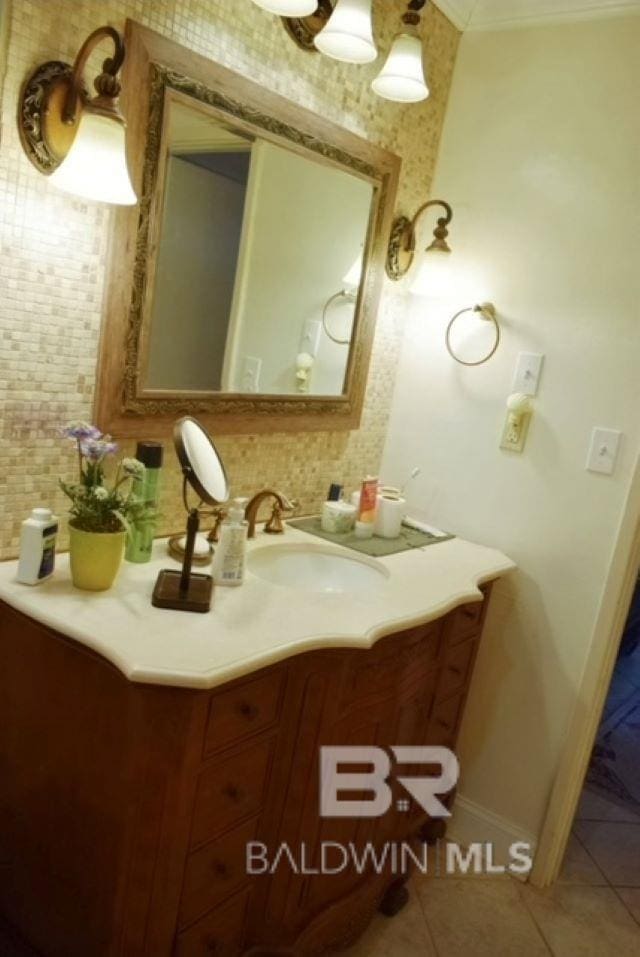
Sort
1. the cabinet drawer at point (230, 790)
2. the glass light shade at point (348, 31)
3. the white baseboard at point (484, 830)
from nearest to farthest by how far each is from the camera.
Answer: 1. the cabinet drawer at point (230, 790)
2. the glass light shade at point (348, 31)
3. the white baseboard at point (484, 830)

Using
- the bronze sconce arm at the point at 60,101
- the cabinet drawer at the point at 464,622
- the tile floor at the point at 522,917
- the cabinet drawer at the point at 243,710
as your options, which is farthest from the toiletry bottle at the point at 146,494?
the tile floor at the point at 522,917

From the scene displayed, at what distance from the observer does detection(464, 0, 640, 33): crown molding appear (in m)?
1.77

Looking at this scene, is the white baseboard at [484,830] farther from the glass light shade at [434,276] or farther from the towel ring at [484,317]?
the glass light shade at [434,276]

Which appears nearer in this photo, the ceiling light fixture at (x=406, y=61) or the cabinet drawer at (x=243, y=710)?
the cabinet drawer at (x=243, y=710)

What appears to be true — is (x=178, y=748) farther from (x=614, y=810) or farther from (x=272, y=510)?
(x=614, y=810)

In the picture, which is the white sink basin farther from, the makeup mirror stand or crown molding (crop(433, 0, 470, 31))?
crown molding (crop(433, 0, 470, 31))

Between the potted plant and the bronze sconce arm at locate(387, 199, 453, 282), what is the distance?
114 cm

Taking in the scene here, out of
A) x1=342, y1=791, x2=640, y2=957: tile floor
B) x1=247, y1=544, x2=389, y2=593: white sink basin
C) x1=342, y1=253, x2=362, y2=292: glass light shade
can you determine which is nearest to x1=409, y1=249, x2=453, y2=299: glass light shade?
x1=342, y1=253, x2=362, y2=292: glass light shade

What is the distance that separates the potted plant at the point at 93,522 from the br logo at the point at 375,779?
22.4 inches

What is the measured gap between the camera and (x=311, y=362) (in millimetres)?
1856

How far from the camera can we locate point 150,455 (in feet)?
4.50

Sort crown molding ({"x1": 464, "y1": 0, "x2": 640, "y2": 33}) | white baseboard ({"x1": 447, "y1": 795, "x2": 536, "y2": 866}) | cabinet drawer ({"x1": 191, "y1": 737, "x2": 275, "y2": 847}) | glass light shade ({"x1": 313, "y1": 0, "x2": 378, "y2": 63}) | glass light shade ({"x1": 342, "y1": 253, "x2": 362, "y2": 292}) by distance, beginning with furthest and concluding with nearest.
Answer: white baseboard ({"x1": 447, "y1": 795, "x2": 536, "y2": 866}), glass light shade ({"x1": 342, "y1": 253, "x2": 362, "y2": 292}), crown molding ({"x1": 464, "y1": 0, "x2": 640, "y2": 33}), glass light shade ({"x1": 313, "y1": 0, "x2": 378, "y2": 63}), cabinet drawer ({"x1": 191, "y1": 737, "x2": 275, "y2": 847})

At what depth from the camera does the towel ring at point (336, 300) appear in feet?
6.10

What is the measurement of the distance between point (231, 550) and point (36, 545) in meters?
0.36
